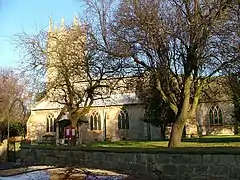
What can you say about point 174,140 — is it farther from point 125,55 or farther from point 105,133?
point 105,133

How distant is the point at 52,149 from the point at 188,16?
37.5ft

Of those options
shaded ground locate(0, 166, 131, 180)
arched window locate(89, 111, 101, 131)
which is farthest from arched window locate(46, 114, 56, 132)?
shaded ground locate(0, 166, 131, 180)

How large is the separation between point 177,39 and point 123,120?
36.5 meters

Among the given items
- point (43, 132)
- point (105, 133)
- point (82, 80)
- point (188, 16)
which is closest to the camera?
point (188, 16)

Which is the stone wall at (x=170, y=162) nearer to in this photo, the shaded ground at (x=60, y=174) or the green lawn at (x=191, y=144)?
the green lawn at (x=191, y=144)

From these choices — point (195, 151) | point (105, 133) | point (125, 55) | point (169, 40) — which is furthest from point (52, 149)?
point (105, 133)

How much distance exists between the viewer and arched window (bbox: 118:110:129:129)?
54.2 metres

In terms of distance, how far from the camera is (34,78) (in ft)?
101

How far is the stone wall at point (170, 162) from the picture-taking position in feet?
44.5

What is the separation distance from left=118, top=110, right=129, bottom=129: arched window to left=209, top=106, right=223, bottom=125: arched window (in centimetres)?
1117

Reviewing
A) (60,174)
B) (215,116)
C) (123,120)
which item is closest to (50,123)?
(123,120)

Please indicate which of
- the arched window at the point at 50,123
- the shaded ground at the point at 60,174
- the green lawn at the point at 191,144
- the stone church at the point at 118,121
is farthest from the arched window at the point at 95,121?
the shaded ground at the point at 60,174

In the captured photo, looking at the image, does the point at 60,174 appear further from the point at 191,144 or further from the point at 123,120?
the point at 123,120

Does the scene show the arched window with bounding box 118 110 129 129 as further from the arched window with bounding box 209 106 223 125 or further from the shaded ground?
the shaded ground
